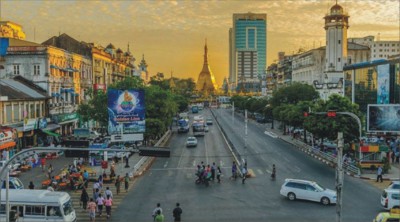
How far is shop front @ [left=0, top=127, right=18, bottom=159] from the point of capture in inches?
1806

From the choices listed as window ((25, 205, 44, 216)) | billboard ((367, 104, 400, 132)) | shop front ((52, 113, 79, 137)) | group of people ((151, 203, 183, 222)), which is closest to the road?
group of people ((151, 203, 183, 222))

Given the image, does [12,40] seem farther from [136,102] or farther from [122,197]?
[122,197]

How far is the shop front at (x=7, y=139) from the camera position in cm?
4588

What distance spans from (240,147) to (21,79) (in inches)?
1227

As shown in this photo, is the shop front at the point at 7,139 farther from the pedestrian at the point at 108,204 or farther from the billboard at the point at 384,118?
the billboard at the point at 384,118

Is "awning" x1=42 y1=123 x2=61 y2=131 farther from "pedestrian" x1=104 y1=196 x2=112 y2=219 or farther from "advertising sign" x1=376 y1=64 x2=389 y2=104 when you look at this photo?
"advertising sign" x1=376 y1=64 x2=389 y2=104

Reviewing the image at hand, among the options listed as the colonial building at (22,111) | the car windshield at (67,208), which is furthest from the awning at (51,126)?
the car windshield at (67,208)

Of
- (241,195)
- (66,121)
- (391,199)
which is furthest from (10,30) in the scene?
(391,199)

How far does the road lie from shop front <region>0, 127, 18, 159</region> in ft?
49.2

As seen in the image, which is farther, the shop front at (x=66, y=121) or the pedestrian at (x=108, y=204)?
the shop front at (x=66, y=121)

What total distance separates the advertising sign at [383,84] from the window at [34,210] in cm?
5553

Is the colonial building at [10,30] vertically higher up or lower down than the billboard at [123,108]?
higher up

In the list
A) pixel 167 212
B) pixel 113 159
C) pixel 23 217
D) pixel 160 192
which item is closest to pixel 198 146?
pixel 113 159

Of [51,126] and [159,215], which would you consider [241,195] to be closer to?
[159,215]
